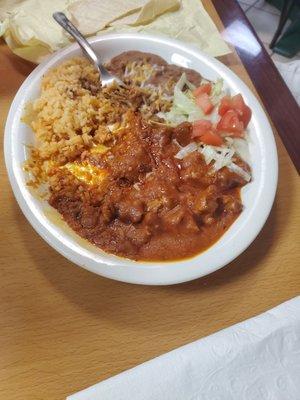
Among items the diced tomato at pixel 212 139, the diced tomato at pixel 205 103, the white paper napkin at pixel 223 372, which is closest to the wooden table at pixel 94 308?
the white paper napkin at pixel 223 372

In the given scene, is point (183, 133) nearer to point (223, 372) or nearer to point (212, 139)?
point (212, 139)

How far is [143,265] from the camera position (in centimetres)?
130

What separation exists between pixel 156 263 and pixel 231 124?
57 cm

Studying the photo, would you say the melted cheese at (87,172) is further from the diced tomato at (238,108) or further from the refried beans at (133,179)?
the diced tomato at (238,108)

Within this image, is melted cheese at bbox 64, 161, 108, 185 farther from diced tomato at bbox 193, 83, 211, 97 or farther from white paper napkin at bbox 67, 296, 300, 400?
white paper napkin at bbox 67, 296, 300, 400

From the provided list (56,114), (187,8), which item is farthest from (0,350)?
(187,8)

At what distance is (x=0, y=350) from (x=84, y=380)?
0.24 m

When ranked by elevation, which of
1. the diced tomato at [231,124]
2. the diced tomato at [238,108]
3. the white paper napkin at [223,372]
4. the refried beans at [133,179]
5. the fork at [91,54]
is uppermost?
the fork at [91,54]

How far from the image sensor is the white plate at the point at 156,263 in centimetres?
128

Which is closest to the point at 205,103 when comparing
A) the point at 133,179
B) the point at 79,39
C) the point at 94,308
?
the point at 133,179

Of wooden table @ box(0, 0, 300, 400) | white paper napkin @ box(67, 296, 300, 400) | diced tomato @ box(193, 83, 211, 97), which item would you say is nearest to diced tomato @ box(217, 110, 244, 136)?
diced tomato @ box(193, 83, 211, 97)

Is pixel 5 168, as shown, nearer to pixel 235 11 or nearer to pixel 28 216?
pixel 28 216

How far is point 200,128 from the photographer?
1.60 meters

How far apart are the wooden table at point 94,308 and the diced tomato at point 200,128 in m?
0.39
